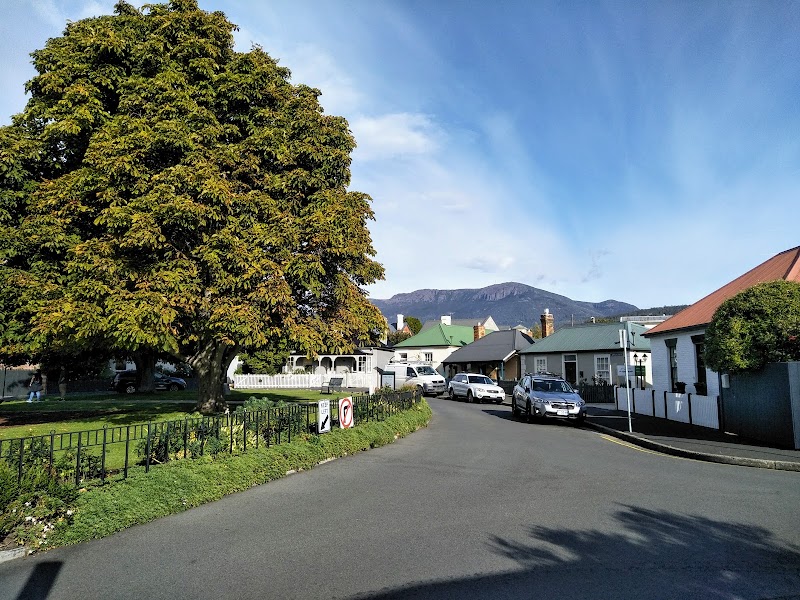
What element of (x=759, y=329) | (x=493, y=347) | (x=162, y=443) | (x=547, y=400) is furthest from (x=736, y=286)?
(x=493, y=347)

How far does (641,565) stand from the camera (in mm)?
5590

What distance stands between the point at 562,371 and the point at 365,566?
3593cm

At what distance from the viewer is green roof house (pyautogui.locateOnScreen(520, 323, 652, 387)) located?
36.3m

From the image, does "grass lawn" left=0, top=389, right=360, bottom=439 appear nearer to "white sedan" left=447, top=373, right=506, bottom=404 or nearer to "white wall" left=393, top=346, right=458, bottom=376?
"white sedan" left=447, top=373, right=506, bottom=404

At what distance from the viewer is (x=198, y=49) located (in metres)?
15.9

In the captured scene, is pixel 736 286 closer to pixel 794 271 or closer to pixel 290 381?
pixel 794 271

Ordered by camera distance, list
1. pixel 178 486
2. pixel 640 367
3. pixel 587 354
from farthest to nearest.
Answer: pixel 587 354 → pixel 640 367 → pixel 178 486

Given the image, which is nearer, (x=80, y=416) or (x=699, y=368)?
(x=80, y=416)

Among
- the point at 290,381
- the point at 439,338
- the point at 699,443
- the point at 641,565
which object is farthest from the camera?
the point at 439,338

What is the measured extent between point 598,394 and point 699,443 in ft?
61.8

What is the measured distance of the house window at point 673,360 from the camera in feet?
77.4

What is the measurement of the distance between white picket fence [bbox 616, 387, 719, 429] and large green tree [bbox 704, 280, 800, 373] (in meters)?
2.94

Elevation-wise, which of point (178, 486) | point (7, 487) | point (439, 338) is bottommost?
point (178, 486)

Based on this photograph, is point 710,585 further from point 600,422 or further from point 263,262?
point 600,422
